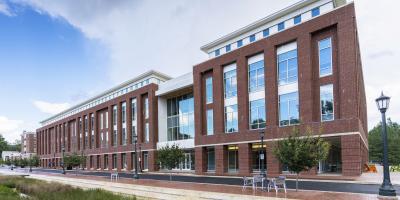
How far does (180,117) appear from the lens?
48.5 metres

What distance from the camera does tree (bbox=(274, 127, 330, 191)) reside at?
17672mm

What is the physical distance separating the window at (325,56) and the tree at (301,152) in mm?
12579

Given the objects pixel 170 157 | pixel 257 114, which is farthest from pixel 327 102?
pixel 170 157

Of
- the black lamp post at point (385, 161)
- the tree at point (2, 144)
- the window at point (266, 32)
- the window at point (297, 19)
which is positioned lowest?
the tree at point (2, 144)

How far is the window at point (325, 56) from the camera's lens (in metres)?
29.0

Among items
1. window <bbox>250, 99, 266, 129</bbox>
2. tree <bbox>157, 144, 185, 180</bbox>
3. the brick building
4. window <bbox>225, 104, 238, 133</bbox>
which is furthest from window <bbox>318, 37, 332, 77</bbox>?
tree <bbox>157, 144, 185, 180</bbox>

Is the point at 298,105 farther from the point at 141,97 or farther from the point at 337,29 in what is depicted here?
the point at 141,97

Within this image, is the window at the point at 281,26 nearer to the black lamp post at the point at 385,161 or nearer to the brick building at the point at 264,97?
the brick building at the point at 264,97

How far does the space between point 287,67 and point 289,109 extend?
3.99 meters

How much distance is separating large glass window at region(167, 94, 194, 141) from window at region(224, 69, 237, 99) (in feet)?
28.8

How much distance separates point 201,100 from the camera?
4134 centimetres

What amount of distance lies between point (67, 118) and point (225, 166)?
2214 inches

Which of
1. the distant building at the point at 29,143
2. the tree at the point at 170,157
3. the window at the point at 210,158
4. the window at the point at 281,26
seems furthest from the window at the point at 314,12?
the distant building at the point at 29,143

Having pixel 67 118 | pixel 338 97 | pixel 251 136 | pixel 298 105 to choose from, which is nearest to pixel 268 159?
pixel 251 136
